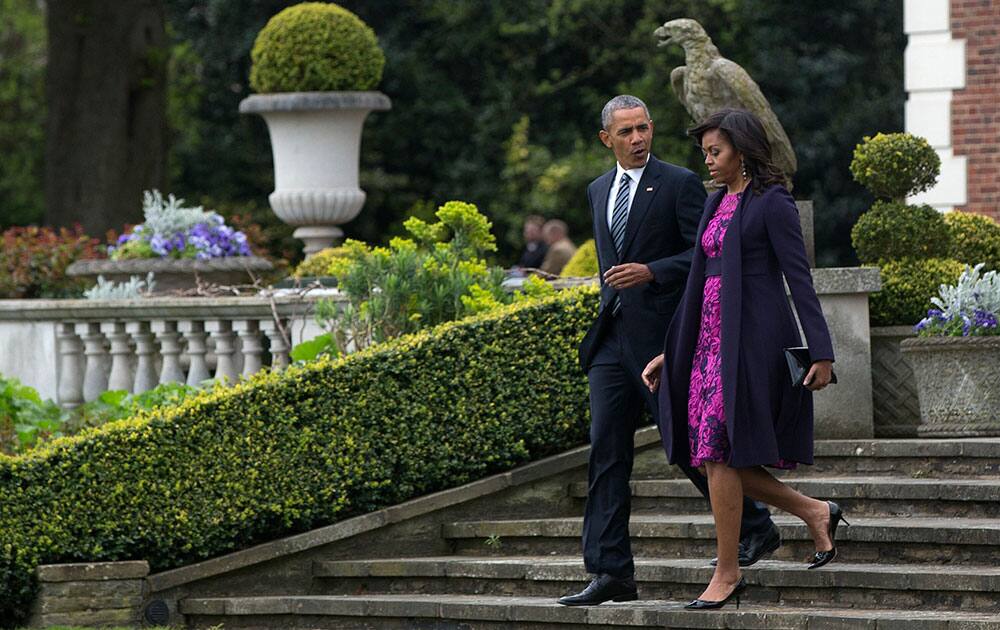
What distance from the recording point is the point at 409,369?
337 inches

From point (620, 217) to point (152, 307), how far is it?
427cm

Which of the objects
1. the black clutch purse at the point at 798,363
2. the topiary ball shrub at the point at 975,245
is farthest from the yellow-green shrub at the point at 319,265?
the black clutch purse at the point at 798,363

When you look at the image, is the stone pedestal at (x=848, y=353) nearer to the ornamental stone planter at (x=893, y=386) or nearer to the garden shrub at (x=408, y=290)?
the ornamental stone planter at (x=893, y=386)

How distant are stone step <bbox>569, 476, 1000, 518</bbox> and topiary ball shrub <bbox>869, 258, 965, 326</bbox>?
4.13ft

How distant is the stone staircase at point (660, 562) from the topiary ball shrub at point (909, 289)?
1.02 meters

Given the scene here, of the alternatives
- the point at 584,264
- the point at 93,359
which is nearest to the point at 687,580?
the point at 93,359

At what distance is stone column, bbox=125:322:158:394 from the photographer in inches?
412

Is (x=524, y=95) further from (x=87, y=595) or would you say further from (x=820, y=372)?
(x=820, y=372)

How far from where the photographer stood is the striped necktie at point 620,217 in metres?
6.85

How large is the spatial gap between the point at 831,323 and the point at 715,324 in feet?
8.63

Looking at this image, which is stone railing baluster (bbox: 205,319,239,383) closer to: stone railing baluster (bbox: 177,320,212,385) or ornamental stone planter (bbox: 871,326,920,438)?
stone railing baluster (bbox: 177,320,212,385)

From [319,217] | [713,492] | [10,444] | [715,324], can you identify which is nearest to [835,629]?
[713,492]

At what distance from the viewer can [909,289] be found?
29.8 ft

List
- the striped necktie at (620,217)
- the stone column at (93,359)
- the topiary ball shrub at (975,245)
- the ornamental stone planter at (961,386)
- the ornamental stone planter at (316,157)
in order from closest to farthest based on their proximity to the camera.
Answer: the striped necktie at (620,217)
the ornamental stone planter at (961,386)
the topiary ball shrub at (975,245)
the stone column at (93,359)
the ornamental stone planter at (316,157)
